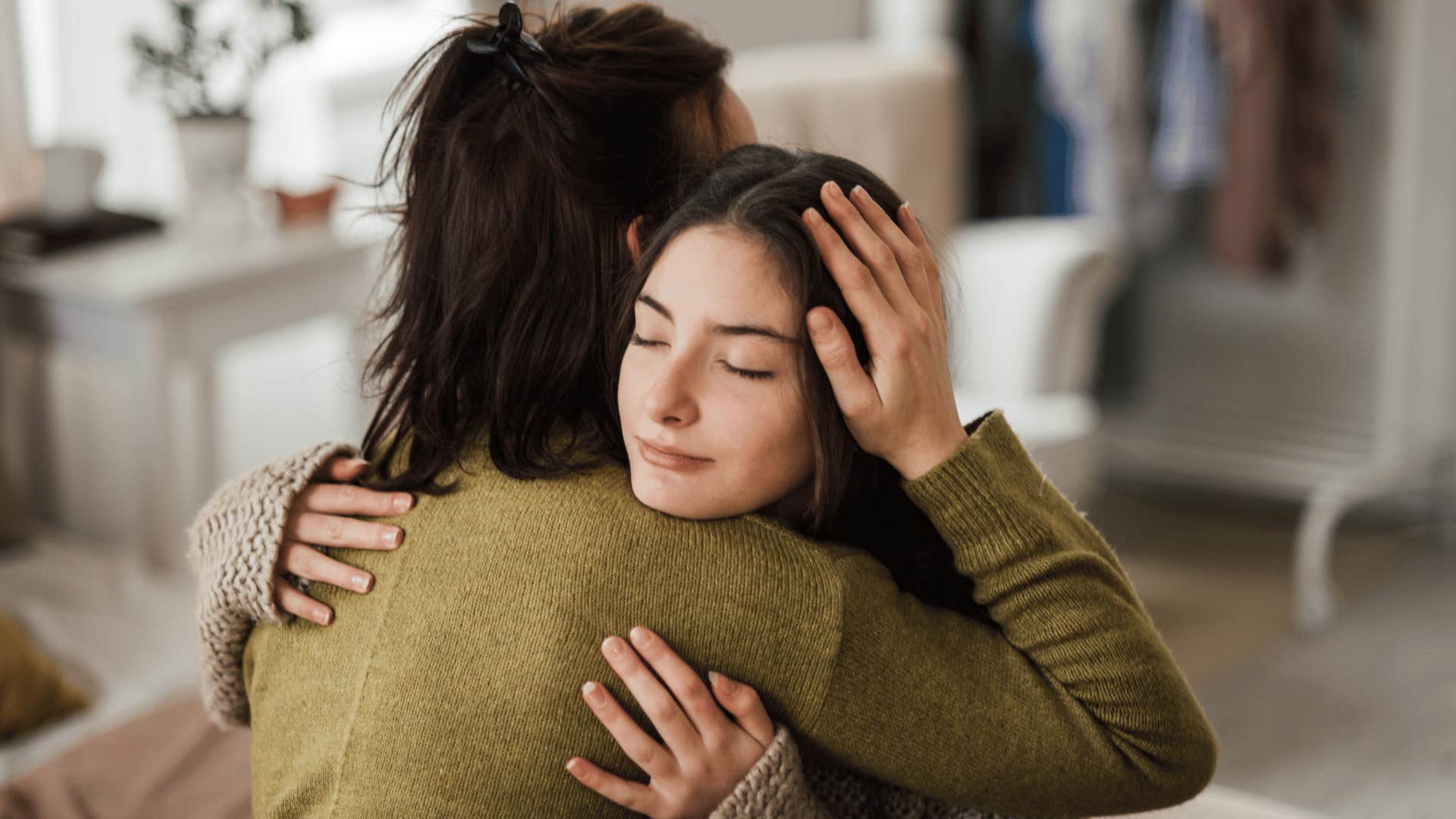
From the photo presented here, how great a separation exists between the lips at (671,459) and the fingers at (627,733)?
0.12m

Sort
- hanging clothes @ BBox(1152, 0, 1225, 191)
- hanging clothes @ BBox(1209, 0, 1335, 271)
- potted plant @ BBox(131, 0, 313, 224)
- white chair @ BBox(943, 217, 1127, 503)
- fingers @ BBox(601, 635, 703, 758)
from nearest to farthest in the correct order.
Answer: fingers @ BBox(601, 635, 703, 758) < potted plant @ BBox(131, 0, 313, 224) < white chair @ BBox(943, 217, 1127, 503) < hanging clothes @ BBox(1209, 0, 1335, 271) < hanging clothes @ BBox(1152, 0, 1225, 191)

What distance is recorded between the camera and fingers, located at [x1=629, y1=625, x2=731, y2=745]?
0.82m

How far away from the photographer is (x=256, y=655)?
978mm

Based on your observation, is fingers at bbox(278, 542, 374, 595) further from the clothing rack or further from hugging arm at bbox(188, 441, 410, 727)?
the clothing rack

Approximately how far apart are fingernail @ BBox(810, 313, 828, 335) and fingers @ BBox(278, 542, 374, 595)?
0.30 meters

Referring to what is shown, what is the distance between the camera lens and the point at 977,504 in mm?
870

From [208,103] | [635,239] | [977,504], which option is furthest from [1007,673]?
[208,103]

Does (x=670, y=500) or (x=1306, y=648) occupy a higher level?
(x=670, y=500)

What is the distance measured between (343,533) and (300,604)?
5cm

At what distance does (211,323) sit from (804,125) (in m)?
1.11

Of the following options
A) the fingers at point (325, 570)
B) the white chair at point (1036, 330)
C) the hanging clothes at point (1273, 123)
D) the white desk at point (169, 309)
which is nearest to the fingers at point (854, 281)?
the fingers at point (325, 570)

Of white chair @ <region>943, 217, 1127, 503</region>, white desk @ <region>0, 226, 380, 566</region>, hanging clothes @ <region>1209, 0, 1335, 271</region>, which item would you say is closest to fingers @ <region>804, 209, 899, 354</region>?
white desk @ <region>0, 226, 380, 566</region>

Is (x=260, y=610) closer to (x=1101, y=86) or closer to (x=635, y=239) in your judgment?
(x=635, y=239)

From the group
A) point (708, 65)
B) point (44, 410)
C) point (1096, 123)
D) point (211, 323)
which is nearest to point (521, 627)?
point (708, 65)
